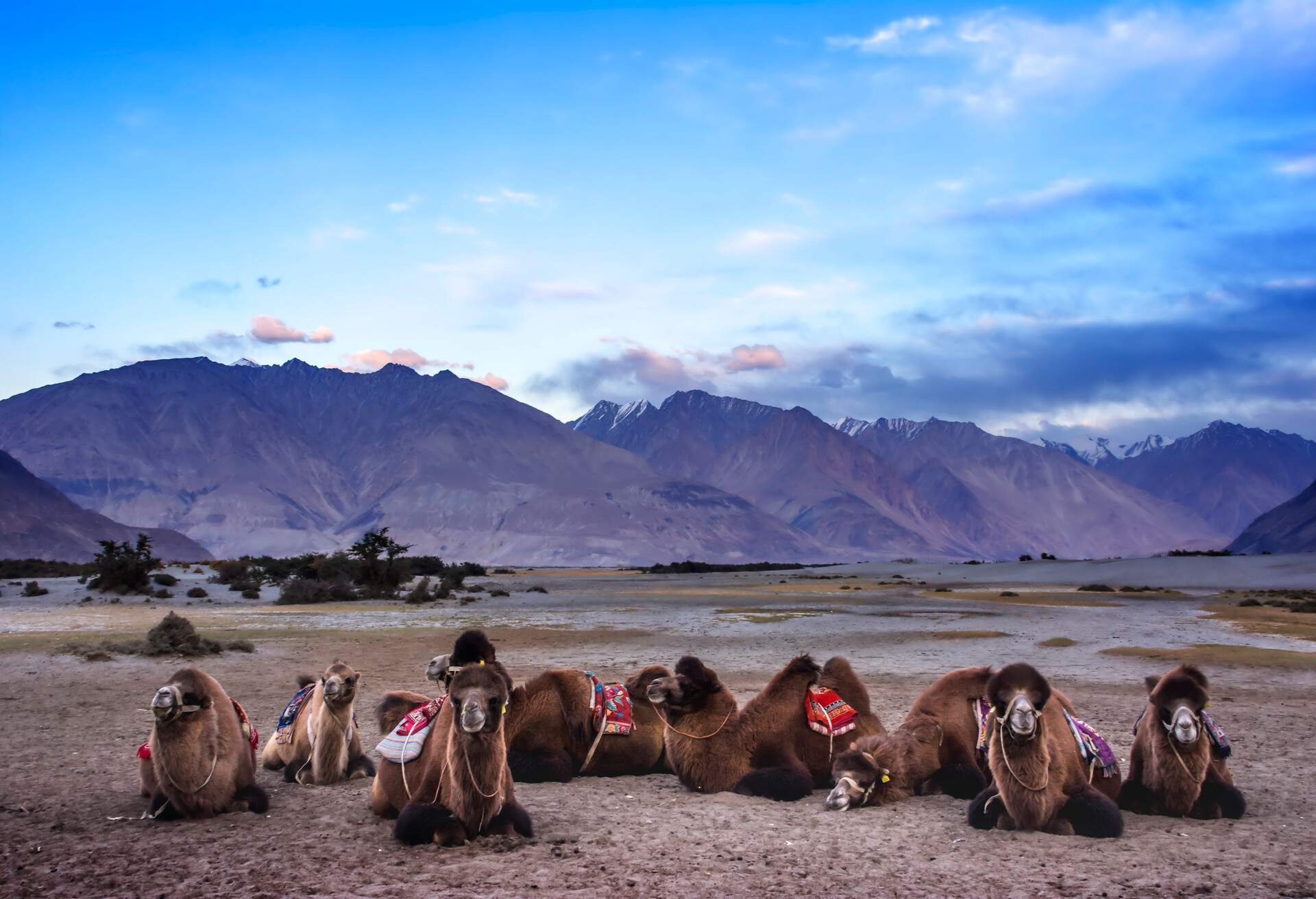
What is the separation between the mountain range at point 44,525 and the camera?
109 meters

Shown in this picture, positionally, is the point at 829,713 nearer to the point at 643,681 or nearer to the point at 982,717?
the point at 982,717

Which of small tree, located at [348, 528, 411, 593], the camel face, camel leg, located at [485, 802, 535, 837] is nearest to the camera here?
the camel face

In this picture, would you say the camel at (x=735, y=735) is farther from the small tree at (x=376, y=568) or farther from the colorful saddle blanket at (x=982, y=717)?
the small tree at (x=376, y=568)

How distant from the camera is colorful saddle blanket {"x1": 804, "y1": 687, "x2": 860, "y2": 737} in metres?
9.38

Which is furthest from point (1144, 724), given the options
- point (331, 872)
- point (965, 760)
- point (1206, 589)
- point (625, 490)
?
point (625, 490)

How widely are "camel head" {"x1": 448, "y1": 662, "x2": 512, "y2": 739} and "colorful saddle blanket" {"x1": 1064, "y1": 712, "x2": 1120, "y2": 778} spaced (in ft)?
13.7

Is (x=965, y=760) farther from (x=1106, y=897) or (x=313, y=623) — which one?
(x=313, y=623)

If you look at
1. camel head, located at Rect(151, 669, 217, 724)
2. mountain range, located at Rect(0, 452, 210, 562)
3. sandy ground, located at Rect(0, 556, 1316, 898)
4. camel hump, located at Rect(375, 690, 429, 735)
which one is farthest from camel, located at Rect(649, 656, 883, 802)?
mountain range, located at Rect(0, 452, 210, 562)

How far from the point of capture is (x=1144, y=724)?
27.8 ft

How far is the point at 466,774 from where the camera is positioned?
7.35m

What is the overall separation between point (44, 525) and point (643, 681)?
122 metres

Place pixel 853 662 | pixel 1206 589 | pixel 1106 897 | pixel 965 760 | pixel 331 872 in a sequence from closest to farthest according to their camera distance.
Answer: pixel 1106 897 → pixel 331 872 → pixel 965 760 → pixel 853 662 → pixel 1206 589

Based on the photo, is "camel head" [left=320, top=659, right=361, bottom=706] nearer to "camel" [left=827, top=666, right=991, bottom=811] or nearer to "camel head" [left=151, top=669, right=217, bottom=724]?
"camel head" [left=151, top=669, right=217, bottom=724]

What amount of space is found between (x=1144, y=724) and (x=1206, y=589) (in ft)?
180
